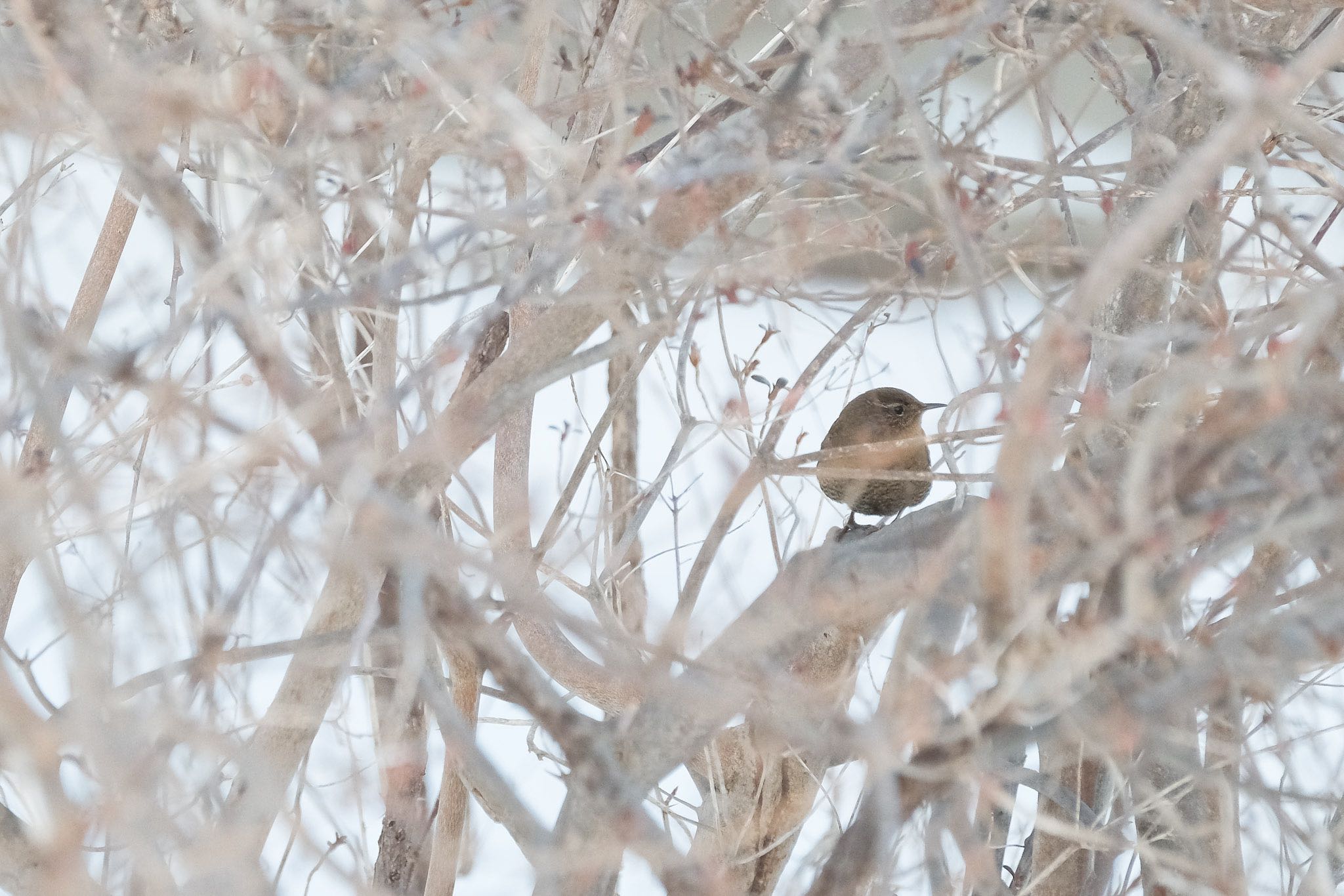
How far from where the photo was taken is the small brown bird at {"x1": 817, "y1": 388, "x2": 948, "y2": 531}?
3658 millimetres

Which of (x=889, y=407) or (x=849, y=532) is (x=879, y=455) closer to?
(x=849, y=532)

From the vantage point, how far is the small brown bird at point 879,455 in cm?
366

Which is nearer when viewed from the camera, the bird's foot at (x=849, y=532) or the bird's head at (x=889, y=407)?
the bird's foot at (x=849, y=532)

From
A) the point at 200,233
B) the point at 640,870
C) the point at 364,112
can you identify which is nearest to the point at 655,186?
the point at 364,112

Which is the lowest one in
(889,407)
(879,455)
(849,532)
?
(849,532)

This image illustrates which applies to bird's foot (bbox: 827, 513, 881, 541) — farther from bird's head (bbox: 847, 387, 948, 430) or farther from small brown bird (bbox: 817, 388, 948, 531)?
bird's head (bbox: 847, 387, 948, 430)

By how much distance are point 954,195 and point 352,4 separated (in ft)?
4.30

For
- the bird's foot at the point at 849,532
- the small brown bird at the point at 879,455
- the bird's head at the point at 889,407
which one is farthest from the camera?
the bird's head at the point at 889,407

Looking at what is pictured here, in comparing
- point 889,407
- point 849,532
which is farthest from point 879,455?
point 889,407

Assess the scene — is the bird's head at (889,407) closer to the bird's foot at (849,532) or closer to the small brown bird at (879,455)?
the small brown bird at (879,455)

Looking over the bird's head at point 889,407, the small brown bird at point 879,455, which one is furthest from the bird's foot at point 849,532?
the bird's head at point 889,407

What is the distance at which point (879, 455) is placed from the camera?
364cm

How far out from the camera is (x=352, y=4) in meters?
2.80

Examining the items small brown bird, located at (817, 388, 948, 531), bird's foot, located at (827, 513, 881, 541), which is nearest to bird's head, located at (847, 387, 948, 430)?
small brown bird, located at (817, 388, 948, 531)
